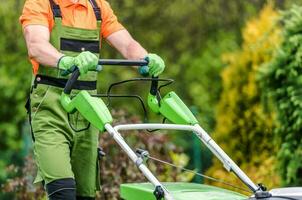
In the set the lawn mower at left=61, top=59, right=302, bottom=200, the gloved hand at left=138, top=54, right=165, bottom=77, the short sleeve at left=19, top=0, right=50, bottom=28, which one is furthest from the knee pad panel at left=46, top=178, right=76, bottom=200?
the short sleeve at left=19, top=0, right=50, bottom=28

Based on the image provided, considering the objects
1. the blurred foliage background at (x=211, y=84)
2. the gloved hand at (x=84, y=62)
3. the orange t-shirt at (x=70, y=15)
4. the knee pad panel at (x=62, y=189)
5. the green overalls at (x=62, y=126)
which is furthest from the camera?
the blurred foliage background at (x=211, y=84)

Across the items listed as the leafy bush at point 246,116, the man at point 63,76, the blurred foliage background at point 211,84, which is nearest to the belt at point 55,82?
the man at point 63,76

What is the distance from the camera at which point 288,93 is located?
783cm

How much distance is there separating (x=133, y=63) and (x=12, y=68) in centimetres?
716

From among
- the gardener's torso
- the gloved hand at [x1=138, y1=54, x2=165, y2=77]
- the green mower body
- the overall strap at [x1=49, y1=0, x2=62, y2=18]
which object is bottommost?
the green mower body

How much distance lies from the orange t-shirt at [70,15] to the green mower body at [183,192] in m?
0.98

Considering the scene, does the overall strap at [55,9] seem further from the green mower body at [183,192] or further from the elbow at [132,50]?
the green mower body at [183,192]

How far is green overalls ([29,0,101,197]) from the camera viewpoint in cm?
541

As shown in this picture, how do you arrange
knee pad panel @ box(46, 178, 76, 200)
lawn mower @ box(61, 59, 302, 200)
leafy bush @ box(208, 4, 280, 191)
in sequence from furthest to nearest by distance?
1. leafy bush @ box(208, 4, 280, 191)
2. knee pad panel @ box(46, 178, 76, 200)
3. lawn mower @ box(61, 59, 302, 200)

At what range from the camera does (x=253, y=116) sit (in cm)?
970

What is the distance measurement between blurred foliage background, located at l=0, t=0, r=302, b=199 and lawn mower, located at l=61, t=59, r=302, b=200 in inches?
91.7

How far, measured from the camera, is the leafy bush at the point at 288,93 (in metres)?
7.69

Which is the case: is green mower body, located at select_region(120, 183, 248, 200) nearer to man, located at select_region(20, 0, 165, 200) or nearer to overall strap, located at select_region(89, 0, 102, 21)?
man, located at select_region(20, 0, 165, 200)

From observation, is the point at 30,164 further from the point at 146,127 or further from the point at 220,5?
the point at 220,5
